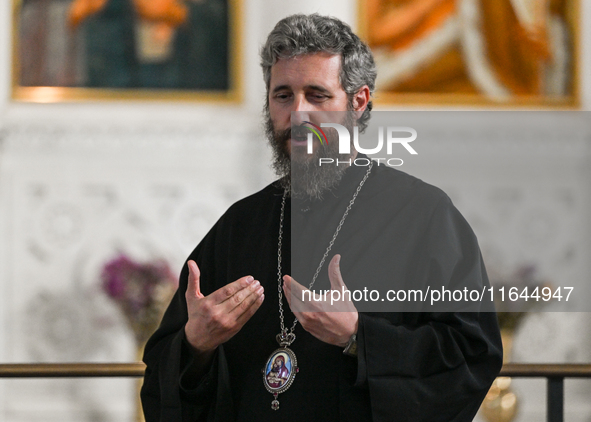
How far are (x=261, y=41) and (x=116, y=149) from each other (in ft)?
4.00

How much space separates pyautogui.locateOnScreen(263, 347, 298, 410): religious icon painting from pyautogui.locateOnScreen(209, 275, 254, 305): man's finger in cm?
28

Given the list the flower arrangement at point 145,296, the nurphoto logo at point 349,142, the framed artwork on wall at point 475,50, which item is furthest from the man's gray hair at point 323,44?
the framed artwork on wall at point 475,50

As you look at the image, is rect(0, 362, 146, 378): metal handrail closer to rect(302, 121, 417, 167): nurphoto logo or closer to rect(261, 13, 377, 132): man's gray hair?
rect(302, 121, 417, 167): nurphoto logo

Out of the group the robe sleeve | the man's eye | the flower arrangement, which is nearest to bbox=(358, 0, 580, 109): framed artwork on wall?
the flower arrangement

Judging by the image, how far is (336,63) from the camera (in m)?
2.25

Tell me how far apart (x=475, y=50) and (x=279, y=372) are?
3711 mm

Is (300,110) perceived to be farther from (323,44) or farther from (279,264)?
(279,264)

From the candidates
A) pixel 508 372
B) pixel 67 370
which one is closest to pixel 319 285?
pixel 508 372

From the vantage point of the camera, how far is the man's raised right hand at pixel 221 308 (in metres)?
1.90

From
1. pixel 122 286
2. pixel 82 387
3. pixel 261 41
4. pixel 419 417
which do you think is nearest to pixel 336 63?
pixel 419 417

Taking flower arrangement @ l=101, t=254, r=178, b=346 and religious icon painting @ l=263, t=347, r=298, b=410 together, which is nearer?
religious icon painting @ l=263, t=347, r=298, b=410

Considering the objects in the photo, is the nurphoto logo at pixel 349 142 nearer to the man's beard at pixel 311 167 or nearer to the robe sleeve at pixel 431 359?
the man's beard at pixel 311 167

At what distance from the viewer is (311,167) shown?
2.34 meters

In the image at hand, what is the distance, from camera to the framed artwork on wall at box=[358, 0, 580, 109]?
5.08 meters
